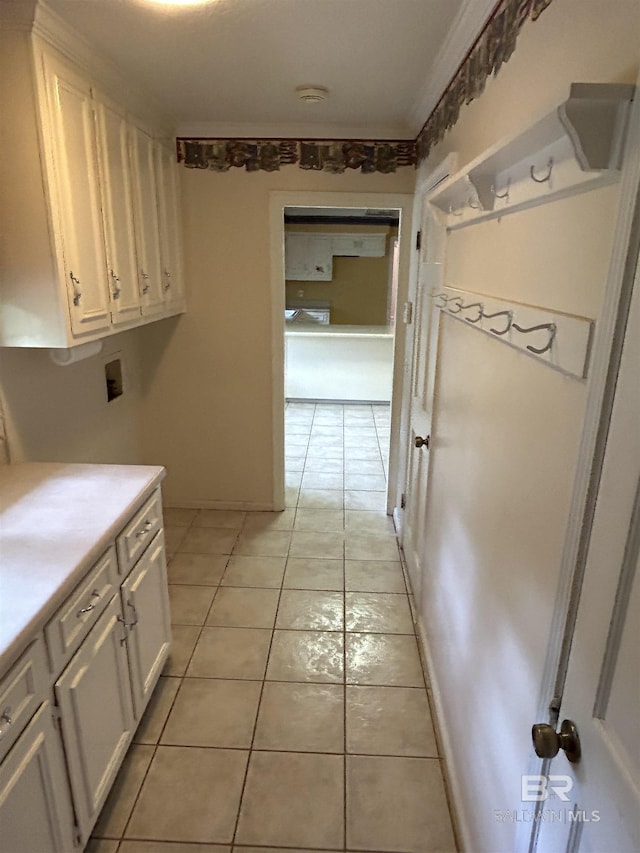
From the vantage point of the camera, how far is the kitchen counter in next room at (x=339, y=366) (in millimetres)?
6465

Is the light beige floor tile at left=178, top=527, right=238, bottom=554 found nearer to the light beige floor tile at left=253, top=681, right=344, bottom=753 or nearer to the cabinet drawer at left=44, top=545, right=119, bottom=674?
the light beige floor tile at left=253, top=681, right=344, bottom=753

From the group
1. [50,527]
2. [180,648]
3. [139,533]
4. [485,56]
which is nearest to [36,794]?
[50,527]

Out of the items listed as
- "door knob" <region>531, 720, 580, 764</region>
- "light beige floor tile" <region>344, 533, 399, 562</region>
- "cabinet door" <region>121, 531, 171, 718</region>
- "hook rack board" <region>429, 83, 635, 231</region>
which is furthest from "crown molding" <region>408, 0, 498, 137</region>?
"light beige floor tile" <region>344, 533, 399, 562</region>

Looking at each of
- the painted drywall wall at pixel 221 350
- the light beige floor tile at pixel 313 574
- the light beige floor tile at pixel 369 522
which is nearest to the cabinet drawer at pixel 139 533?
the light beige floor tile at pixel 313 574

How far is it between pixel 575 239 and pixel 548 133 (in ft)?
0.61

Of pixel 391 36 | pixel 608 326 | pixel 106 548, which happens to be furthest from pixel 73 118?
pixel 608 326

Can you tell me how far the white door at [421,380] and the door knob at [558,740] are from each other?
1.60m

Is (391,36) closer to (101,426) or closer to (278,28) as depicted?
(278,28)

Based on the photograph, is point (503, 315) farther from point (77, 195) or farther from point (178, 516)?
point (178, 516)

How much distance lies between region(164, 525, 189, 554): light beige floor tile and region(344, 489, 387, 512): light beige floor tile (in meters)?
1.11

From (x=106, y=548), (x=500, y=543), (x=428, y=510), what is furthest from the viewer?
(x=428, y=510)

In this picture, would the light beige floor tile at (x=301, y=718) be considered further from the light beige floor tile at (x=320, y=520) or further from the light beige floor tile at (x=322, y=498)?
the light beige floor tile at (x=322, y=498)

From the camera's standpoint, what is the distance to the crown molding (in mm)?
1576

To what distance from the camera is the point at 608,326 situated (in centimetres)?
82
